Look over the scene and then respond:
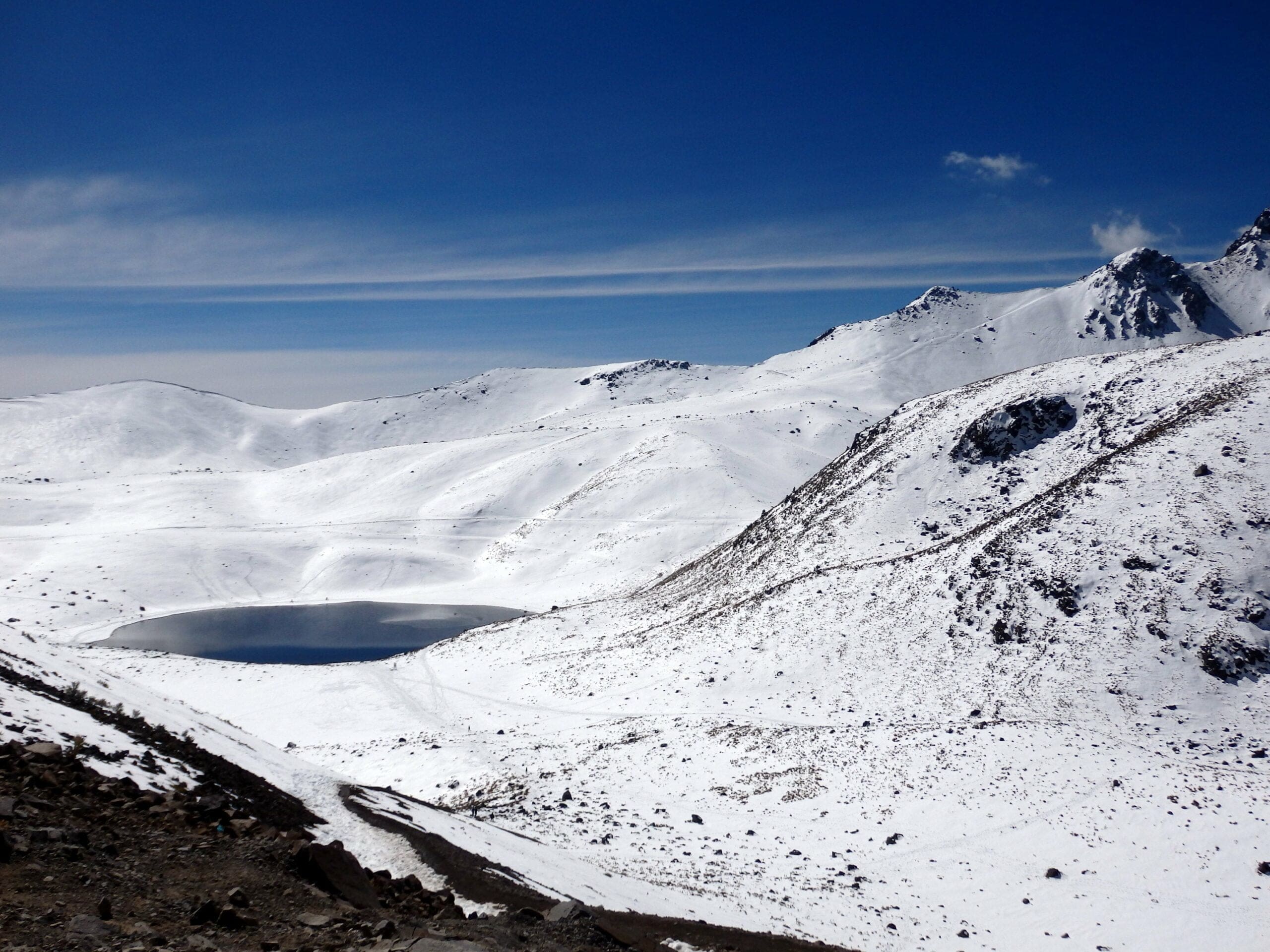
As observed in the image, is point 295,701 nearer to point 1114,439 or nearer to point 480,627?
point 480,627

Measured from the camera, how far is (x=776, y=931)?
14.8m

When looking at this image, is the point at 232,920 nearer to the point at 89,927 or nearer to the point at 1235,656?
the point at 89,927

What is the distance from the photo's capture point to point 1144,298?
175875 mm

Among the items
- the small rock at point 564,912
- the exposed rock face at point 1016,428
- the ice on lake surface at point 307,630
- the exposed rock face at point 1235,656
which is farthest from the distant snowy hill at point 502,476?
the small rock at point 564,912

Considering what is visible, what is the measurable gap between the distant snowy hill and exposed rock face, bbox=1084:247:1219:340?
562 millimetres

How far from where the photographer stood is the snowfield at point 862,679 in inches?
697

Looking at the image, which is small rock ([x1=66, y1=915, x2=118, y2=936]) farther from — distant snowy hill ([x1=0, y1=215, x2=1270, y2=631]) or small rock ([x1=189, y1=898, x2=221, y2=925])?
distant snowy hill ([x1=0, y1=215, x2=1270, y2=631])

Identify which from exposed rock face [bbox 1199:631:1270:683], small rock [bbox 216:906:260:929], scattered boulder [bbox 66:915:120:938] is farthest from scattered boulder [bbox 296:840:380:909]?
exposed rock face [bbox 1199:631:1270:683]

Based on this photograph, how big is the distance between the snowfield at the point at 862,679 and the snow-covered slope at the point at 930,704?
13 centimetres

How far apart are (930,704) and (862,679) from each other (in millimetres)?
3277

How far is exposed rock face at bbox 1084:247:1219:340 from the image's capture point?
561 ft

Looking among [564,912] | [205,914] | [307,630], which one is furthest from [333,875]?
[307,630]

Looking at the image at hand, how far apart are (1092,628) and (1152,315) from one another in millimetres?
181532

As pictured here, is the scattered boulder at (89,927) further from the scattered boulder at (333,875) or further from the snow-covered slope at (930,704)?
the snow-covered slope at (930,704)
